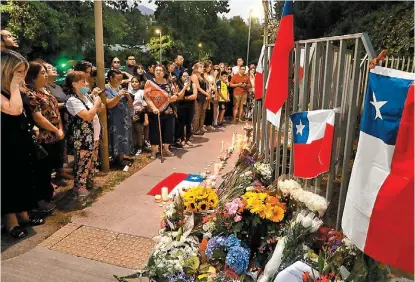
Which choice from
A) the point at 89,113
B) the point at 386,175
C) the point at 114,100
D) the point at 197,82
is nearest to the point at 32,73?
the point at 89,113

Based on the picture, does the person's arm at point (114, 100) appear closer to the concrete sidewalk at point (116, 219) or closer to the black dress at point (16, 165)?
the concrete sidewalk at point (116, 219)

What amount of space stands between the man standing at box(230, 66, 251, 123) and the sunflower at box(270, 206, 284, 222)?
782 cm

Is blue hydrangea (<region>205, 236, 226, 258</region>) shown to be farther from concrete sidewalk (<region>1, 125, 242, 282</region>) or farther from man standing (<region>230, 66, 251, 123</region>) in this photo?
man standing (<region>230, 66, 251, 123</region>)

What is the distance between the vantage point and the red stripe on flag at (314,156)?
2.54 metres

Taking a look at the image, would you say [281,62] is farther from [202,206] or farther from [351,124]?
[202,206]

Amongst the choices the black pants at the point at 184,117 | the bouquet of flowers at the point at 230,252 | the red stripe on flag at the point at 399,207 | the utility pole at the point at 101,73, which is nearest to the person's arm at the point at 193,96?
the black pants at the point at 184,117

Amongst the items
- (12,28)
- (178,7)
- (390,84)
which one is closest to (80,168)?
(390,84)

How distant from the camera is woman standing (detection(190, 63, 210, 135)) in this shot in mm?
8096

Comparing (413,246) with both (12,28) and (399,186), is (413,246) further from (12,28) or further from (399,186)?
(12,28)

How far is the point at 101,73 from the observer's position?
519cm

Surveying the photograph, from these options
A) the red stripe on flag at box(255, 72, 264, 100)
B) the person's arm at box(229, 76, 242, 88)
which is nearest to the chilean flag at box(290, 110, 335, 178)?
the red stripe on flag at box(255, 72, 264, 100)

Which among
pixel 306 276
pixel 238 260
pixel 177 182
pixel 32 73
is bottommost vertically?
pixel 177 182

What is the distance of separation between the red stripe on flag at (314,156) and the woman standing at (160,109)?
12.9ft

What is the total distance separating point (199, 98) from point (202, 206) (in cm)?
560
